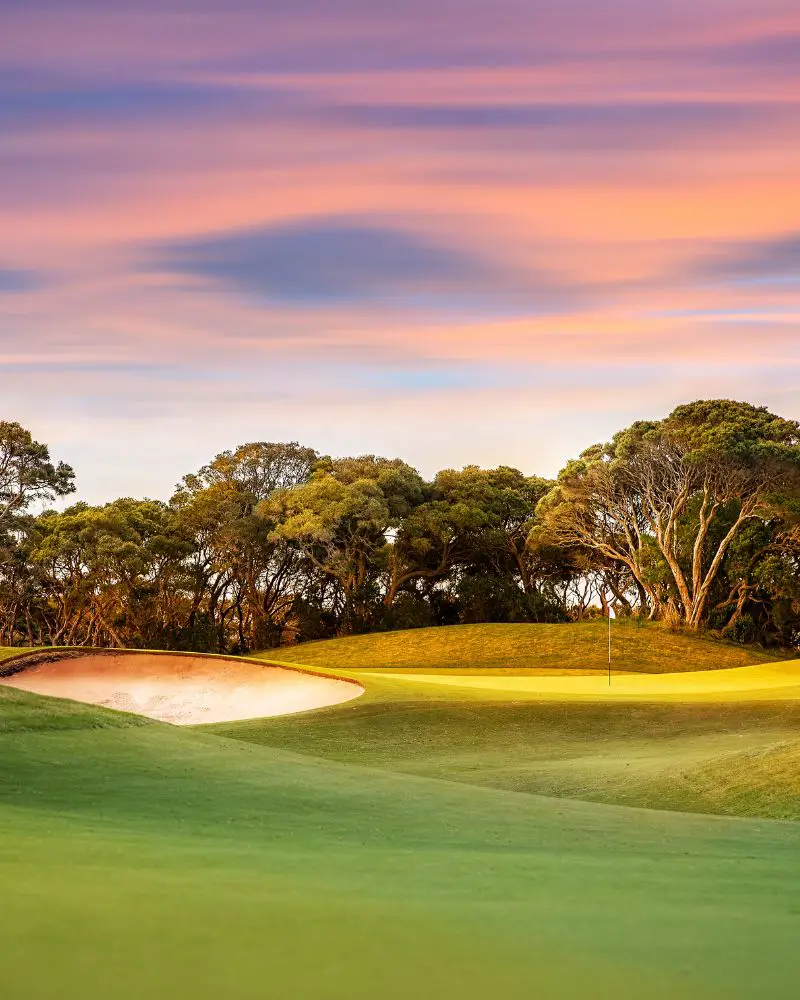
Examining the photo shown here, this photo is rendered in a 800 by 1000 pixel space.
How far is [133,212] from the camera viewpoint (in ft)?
80.3

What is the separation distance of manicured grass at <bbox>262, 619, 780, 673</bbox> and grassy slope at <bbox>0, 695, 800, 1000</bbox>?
1053 inches

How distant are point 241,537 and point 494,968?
41561mm

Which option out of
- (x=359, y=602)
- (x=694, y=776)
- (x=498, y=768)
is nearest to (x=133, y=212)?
(x=498, y=768)

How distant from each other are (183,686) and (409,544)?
21.9 m

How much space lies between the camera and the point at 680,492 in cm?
4028

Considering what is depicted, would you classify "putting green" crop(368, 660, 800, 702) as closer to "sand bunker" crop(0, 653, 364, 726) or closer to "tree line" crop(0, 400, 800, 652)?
"sand bunker" crop(0, 653, 364, 726)

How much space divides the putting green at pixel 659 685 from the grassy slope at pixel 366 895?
12.7 metres

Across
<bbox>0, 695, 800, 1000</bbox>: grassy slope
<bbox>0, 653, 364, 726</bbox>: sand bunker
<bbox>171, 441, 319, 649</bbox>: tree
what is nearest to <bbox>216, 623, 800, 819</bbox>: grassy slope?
<bbox>0, 653, 364, 726</bbox>: sand bunker

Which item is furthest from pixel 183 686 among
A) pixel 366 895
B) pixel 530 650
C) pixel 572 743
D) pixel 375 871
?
pixel 366 895

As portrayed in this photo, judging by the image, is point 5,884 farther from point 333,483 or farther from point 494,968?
point 333,483

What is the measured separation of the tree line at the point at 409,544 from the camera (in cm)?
4062

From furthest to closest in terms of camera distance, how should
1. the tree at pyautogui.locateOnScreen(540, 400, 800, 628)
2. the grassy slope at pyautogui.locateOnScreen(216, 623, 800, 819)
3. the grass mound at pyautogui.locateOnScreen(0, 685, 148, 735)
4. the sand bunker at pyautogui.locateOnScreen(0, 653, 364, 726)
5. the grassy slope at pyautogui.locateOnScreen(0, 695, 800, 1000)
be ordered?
1. the tree at pyautogui.locateOnScreen(540, 400, 800, 628)
2. the sand bunker at pyautogui.locateOnScreen(0, 653, 364, 726)
3. the grassy slope at pyautogui.locateOnScreen(216, 623, 800, 819)
4. the grass mound at pyautogui.locateOnScreen(0, 685, 148, 735)
5. the grassy slope at pyautogui.locateOnScreen(0, 695, 800, 1000)

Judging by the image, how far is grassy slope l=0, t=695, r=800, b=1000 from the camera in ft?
12.6

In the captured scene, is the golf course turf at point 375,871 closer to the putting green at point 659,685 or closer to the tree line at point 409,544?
the putting green at point 659,685
